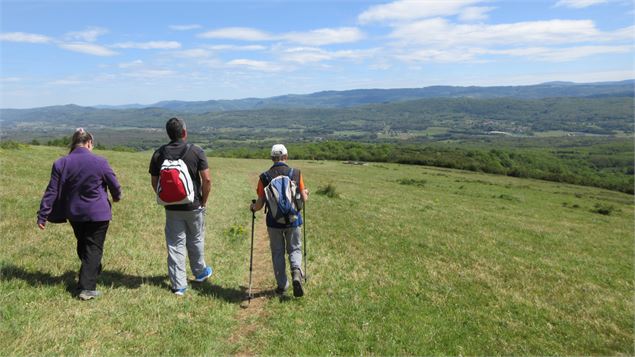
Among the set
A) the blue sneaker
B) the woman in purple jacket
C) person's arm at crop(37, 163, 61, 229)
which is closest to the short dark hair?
the woman in purple jacket

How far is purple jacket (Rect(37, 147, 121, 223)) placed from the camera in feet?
24.6

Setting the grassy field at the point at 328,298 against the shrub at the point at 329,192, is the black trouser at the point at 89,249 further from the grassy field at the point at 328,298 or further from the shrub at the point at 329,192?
the shrub at the point at 329,192

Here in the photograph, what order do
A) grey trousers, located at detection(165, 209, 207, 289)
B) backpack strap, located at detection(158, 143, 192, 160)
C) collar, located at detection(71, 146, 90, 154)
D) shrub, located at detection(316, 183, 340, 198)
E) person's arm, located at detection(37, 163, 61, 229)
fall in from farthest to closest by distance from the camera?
shrub, located at detection(316, 183, 340, 198) → grey trousers, located at detection(165, 209, 207, 289) → backpack strap, located at detection(158, 143, 192, 160) → collar, located at detection(71, 146, 90, 154) → person's arm, located at detection(37, 163, 61, 229)

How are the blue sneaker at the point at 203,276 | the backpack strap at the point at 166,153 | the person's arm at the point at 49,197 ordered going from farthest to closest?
the blue sneaker at the point at 203,276 < the backpack strap at the point at 166,153 < the person's arm at the point at 49,197

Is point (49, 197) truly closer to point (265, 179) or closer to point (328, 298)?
point (265, 179)

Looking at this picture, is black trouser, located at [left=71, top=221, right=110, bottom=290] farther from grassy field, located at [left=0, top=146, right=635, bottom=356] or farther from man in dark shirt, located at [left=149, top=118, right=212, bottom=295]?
man in dark shirt, located at [left=149, top=118, right=212, bottom=295]

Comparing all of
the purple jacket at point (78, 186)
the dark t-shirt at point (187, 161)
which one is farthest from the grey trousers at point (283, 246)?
the purple jacket at point (78, 186)

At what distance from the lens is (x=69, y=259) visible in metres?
9.70

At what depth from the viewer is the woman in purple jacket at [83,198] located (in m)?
7.52

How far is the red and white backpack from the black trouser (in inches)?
50.3

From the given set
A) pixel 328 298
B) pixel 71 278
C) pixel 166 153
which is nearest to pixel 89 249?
pixel 71 278

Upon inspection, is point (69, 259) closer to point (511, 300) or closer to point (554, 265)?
point (511, 300)

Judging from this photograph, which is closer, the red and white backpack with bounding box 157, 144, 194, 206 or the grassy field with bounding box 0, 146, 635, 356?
the grassy field with bounding box 0, 146, 635, 356

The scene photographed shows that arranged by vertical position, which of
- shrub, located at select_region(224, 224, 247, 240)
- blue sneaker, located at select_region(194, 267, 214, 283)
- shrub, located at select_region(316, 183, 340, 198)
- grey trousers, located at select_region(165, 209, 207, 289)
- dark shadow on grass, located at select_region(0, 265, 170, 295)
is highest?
grey trousers, located at select_region(165, 209, 207, 289)
